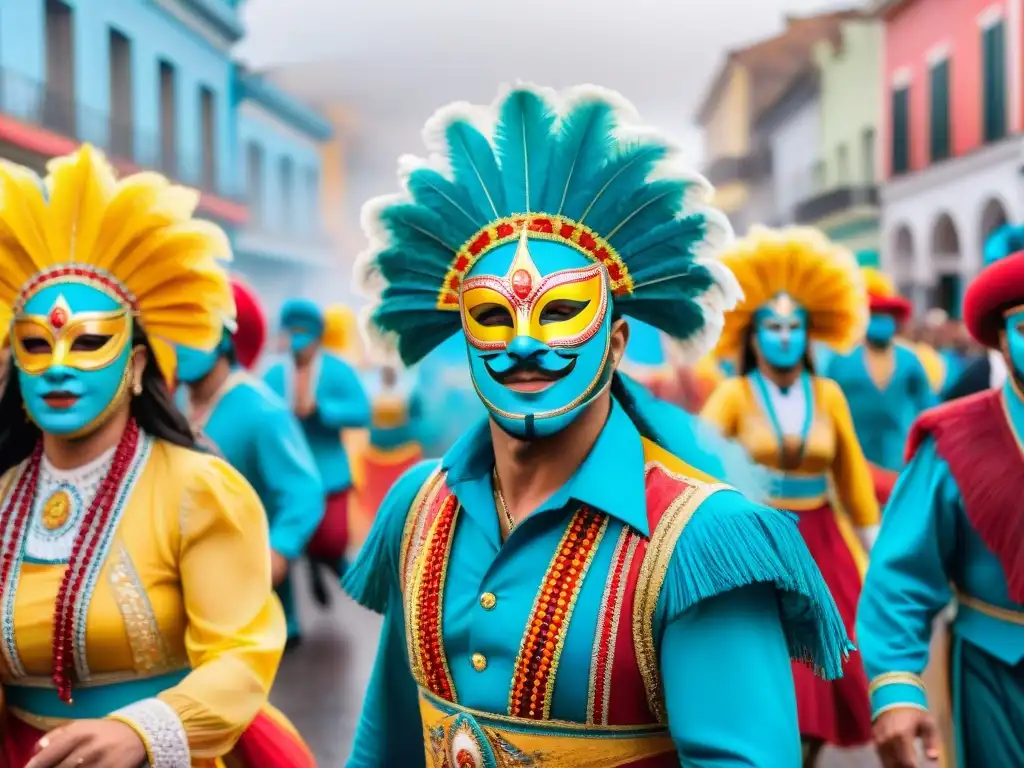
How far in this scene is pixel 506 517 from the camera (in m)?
2.33

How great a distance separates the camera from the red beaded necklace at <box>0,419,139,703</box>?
2.91 meters

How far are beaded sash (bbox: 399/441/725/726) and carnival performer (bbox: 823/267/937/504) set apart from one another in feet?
22.7

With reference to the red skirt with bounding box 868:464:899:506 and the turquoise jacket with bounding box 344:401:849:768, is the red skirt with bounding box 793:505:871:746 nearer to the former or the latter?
the turquoise jacket with bounding box 344:401:849:768

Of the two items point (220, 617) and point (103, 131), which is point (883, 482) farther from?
point (220, 617)

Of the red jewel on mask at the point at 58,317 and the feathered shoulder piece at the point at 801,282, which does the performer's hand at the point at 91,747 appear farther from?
the feathered shoulder piece at the point at 801,282

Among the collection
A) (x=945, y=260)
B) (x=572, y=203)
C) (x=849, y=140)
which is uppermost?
(x=849, y=140)

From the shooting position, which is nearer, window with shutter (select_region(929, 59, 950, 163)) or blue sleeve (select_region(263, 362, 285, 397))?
blue sleeve (select_region(263, 362, 285, 397))

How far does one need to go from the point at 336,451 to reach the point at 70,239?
5219 millimetres

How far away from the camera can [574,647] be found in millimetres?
2123

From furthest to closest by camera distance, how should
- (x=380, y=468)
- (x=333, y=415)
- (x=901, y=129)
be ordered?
1. (x=901, y=129)
2. (x=380, y=468)
3. (x=333, y=415)

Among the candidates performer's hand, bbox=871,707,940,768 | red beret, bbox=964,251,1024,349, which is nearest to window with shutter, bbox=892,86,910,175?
red beret, bbox=964,251,1024,349

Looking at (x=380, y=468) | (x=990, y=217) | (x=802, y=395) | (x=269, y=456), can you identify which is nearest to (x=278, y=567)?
(x=269, y=456)

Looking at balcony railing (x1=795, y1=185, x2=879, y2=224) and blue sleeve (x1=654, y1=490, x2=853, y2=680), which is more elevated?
balcony railing (x1=795, y1=185, x2=879, y2=224)

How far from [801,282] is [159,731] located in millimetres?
3924
